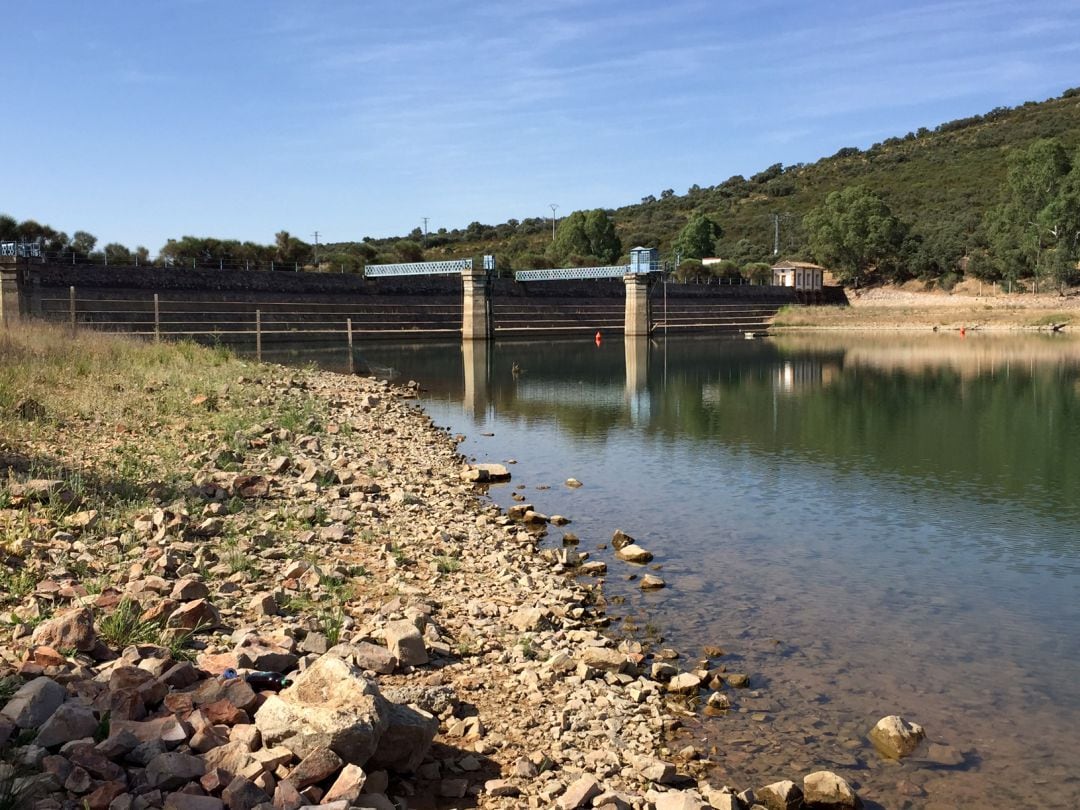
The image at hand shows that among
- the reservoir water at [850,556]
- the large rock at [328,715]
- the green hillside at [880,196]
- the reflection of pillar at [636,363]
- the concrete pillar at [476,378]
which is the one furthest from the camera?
the green hillside at [880,196]

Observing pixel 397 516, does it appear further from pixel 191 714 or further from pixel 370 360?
pixel 370 360

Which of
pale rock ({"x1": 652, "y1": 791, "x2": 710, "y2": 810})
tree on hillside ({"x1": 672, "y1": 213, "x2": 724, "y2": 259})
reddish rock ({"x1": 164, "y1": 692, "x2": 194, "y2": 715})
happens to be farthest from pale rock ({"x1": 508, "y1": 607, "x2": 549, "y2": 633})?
tree on hillside ({"x1": 672, "y1": 213, "x2": 724, "y2": 259})

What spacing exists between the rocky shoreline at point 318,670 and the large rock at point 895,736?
0.91 metres

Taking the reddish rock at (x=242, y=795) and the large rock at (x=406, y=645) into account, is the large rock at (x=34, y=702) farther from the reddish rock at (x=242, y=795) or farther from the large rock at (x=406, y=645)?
the large rock at (x=406, y=645)

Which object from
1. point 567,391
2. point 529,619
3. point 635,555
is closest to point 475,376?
point 567,391

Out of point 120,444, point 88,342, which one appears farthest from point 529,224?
point 120,444

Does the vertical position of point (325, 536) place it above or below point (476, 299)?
below

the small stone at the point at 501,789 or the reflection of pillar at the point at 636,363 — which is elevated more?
the reflection of pillar at the point at 636,363

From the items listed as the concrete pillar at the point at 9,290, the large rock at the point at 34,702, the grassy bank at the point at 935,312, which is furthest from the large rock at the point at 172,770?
the grassy bank at the point at 935,312

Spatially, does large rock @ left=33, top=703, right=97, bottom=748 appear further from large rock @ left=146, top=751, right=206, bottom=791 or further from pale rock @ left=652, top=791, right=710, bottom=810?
pale rock @ left=652, top=791, right=710, bottom=810

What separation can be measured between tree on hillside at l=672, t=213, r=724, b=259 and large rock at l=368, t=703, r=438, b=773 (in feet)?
367

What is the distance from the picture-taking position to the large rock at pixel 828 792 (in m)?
5.62

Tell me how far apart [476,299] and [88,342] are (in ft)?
144

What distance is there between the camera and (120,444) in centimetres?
1316
